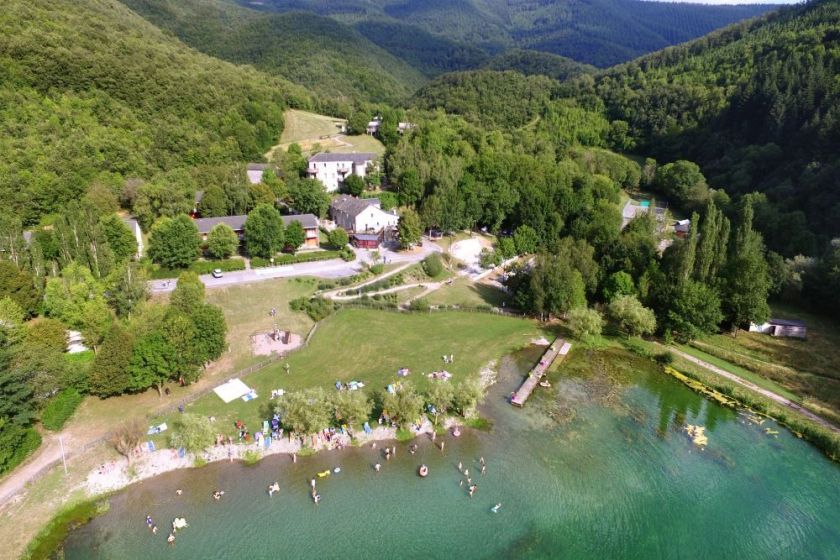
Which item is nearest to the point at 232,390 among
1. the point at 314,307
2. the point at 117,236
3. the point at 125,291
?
the point at 314,307

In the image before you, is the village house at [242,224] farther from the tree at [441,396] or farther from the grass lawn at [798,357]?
the grass lawn at [798,357]

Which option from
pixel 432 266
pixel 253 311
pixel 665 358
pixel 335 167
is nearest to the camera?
pixel 665 358

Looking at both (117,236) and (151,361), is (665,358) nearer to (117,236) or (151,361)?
(151,361)

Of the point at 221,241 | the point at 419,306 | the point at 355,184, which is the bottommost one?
the point at 419,306

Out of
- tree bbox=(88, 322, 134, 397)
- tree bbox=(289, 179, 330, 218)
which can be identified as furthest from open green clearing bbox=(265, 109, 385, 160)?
tree bbox=(88, 322, 134, 397)

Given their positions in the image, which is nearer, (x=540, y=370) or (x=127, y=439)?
(x=127, y=439)

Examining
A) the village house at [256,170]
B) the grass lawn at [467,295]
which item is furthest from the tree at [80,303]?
the village house at [256,170]

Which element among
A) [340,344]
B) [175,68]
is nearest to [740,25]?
[175,68]
